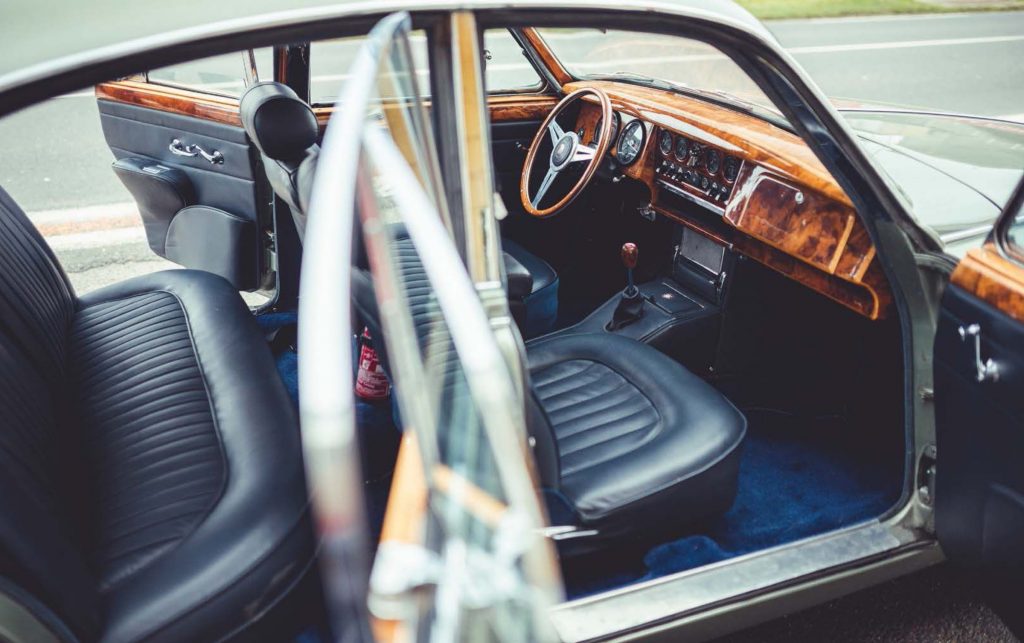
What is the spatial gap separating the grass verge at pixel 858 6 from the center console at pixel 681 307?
9.26 meters

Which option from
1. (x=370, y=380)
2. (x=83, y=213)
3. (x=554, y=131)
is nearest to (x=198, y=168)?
(x=370, y=380)

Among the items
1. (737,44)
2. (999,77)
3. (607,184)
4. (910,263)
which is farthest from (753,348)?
(999,77)

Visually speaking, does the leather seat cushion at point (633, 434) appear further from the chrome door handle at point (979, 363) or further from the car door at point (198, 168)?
the car door at point (198, 168)

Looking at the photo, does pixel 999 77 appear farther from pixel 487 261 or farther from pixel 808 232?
pixel 487 261

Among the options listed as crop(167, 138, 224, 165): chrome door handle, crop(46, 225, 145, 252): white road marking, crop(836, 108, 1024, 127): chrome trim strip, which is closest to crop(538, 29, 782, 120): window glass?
crop(836, 108, 1024, 127): chrome trim strip

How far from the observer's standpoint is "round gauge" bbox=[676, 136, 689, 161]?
266 cm

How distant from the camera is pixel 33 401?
1.53 meters

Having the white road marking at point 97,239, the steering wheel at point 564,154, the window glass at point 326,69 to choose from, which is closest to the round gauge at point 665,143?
the steering wheel at point 564,154

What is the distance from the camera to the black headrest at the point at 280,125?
1.90 m

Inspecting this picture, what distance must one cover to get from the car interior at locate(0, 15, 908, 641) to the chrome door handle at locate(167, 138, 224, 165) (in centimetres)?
1

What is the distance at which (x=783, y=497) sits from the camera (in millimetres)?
2264

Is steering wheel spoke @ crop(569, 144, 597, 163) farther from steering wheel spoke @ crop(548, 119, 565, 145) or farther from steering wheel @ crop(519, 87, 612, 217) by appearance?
steering wheel spoke @ crop(548, 119, 565, 145)

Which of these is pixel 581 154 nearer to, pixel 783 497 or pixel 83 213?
pixel 783 497

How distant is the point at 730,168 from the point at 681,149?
25 centimetres
